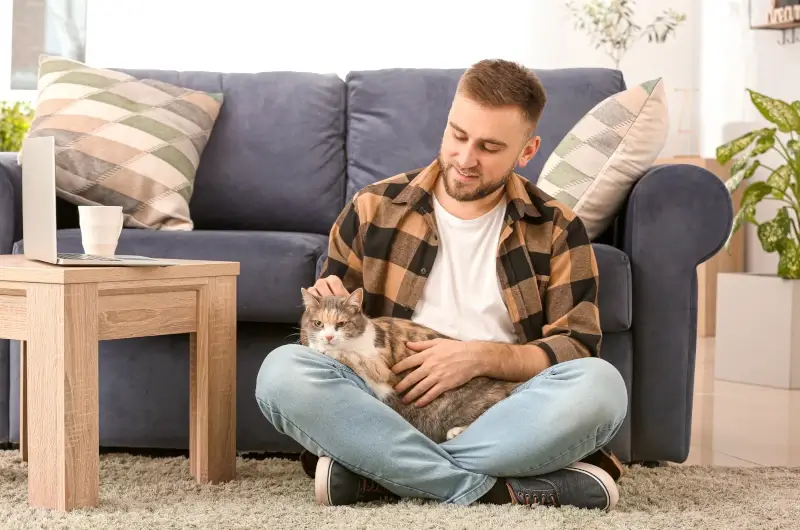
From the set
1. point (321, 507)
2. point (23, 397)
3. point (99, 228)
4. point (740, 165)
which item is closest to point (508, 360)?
point (321, 507)

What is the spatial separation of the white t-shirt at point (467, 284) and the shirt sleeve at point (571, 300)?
0.10 metres

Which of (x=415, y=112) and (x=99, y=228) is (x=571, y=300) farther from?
(x=415, y=112)

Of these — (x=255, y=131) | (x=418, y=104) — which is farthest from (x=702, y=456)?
(x=255, y=131)

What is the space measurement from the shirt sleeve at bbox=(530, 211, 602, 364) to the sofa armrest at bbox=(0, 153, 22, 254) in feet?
4.11

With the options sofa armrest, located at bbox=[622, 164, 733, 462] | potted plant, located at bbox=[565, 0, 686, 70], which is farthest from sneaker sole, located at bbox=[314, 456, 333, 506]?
potted plant, located at bbox=[565, 0, 686, 70]

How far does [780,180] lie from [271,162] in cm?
210

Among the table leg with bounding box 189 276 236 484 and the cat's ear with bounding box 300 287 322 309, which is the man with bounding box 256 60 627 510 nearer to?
the cat's ear with bounding box 300 287 322 309

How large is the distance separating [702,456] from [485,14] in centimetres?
374

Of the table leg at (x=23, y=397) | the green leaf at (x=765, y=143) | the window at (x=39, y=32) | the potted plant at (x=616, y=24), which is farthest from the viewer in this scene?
the potted plant at (x=616, y=24)

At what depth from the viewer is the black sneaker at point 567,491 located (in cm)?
173

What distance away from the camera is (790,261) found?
3.86 m

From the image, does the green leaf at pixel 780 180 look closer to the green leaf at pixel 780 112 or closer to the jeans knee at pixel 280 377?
the green leaf at pixel 780 112

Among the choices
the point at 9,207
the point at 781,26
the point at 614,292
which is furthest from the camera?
the point at 781,26

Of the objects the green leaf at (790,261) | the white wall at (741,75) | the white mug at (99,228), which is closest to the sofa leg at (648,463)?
the white mug at (99,228)
